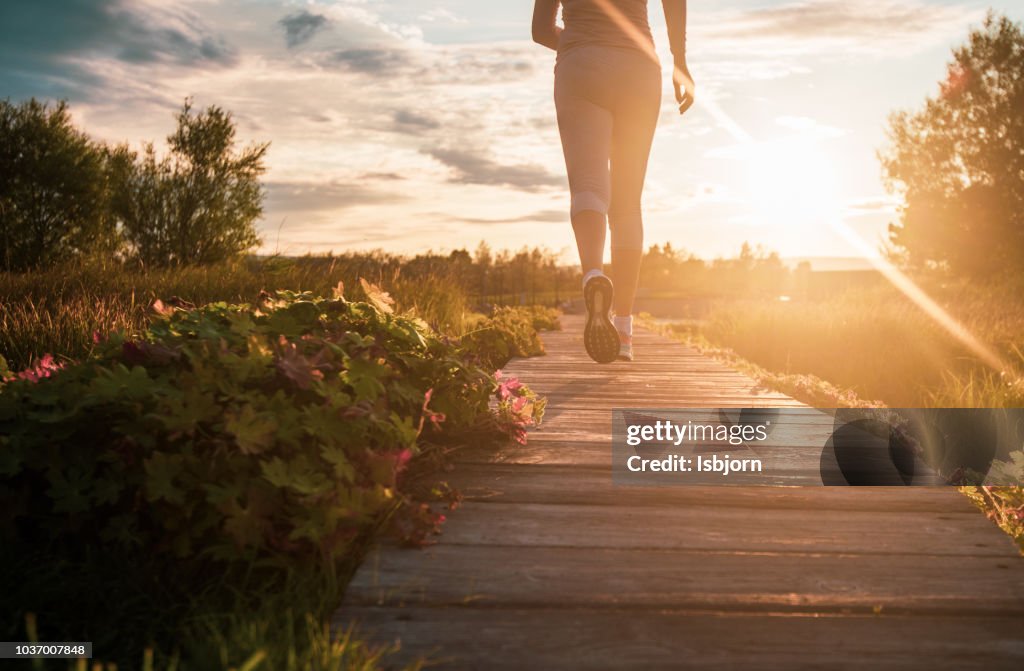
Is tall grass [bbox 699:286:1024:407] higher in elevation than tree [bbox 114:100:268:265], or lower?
lower

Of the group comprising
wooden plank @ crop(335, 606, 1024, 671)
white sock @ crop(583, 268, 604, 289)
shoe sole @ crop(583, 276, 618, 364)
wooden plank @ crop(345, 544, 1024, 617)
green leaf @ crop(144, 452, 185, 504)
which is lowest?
wooden plank @ crop(335, 606, 1024, 671)

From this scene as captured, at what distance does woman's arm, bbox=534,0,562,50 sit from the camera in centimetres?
377

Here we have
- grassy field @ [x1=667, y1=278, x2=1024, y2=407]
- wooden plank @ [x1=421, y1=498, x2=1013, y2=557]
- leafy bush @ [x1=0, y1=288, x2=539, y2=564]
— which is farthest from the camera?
grassy field @ [x1=667, y1=278, x2=1024, y2=407]

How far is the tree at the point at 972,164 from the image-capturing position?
24.3 meters

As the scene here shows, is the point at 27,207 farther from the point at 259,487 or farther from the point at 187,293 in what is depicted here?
the point at 259,487

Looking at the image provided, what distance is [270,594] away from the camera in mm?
1298

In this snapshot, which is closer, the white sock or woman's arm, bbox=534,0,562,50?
the white sock

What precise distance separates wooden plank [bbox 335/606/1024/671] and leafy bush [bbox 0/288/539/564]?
0.29 metres

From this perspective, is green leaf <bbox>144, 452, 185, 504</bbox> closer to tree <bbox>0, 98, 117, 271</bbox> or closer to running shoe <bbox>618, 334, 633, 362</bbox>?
running shoe <bbox>618, 334, 633, 362</bbox>

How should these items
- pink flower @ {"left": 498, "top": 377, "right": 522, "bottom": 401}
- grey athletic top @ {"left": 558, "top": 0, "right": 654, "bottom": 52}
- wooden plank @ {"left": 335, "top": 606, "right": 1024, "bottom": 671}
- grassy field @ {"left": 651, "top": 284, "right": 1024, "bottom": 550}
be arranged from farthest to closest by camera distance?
grassy field @ {"left": 651, "top": 284, "right": 1024, "bottom": 550}, grey athletic top @ {"left": 558, "top": 0, "right": 654, "bottom": 52}, pink flower @ {"left": 498, "top": 377, "right": 522, "bottom": 401}, wooden plank @ {"left": 335, "top": 606, "right": 1024, "bottom": 671}

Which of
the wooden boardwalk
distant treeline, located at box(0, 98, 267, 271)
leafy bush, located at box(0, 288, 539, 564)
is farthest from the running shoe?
distant treeline, located at box(0, 98, 267, 271)

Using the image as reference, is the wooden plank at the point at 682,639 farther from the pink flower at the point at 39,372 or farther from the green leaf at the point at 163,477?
the pink flower at the point at 39,372

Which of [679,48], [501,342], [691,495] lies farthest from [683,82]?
[691,495]

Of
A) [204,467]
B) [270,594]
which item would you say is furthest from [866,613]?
[204,467]
